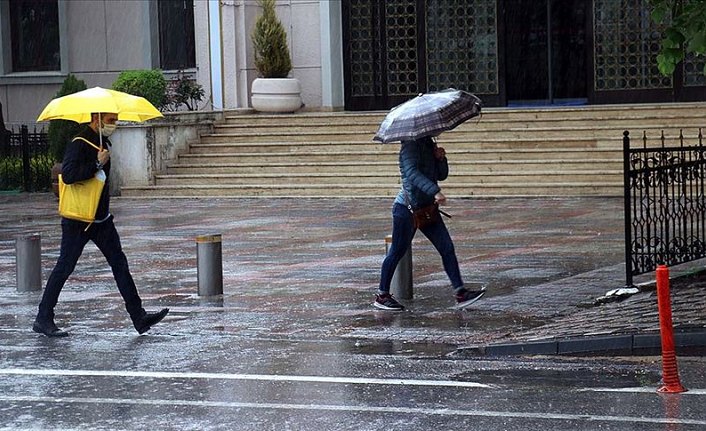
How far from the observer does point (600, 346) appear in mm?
10883

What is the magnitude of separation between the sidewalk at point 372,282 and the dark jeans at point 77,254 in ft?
1.65

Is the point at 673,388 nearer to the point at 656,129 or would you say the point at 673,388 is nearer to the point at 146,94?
the point at 656,129

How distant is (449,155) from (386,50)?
5.94 m

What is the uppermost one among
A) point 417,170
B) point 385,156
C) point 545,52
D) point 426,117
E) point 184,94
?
point 545,52

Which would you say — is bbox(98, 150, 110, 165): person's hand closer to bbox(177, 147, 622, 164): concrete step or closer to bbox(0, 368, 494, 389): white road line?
bbox(0, 368, 494, 389): white road line

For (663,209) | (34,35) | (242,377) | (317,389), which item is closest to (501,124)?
(663,209)

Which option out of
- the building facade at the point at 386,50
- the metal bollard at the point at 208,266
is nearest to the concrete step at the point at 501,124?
the building facade at the point at 386,50

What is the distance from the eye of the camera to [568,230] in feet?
62.8

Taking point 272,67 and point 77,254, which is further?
point 272,67

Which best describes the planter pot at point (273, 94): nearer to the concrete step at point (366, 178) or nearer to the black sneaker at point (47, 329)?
the concrete step at point (366, 178)

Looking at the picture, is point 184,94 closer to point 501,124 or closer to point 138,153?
point 138,153

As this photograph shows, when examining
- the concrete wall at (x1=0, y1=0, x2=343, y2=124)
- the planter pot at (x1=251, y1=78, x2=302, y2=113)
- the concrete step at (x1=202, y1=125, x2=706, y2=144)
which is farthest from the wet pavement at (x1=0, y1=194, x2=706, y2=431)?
the concrete wall at (x1=0, y1=0, x2=343, y2=124)

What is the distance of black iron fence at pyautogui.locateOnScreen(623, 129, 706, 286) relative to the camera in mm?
13375

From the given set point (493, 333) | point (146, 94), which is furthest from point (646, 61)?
point (493, 333)
